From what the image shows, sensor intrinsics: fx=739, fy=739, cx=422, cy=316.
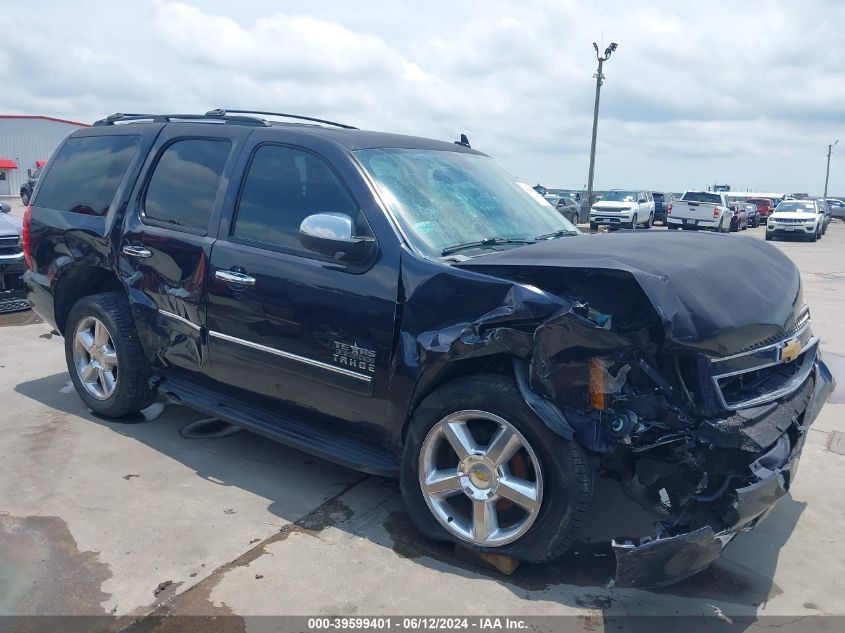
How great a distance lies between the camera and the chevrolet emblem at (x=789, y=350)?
3.30 meters

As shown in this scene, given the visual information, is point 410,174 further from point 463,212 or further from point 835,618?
point 835,618

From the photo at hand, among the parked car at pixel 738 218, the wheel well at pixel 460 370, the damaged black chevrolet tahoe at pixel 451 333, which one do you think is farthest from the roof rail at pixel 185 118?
the parked car at pixel 738 218

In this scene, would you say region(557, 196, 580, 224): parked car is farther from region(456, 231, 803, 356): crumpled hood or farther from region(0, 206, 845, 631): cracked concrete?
region(456, 231, 803, 356): crumpled hood

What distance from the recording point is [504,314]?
10.1 ft

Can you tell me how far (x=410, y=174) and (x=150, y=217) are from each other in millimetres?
1759

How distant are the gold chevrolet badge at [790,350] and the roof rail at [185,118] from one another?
2968 mm

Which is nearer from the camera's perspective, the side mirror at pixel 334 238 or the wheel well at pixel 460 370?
the wheel well at pixel 460 370

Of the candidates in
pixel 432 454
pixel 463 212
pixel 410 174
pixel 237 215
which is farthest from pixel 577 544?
pixel 237 215

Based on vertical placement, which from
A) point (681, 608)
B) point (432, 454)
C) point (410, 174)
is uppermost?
point (410, 174)

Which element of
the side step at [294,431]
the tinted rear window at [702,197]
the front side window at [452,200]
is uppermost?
the tinted rear window at [702,197]

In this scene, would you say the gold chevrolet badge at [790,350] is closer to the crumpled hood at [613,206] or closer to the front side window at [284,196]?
the front side window at [284,196]

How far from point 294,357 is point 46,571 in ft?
4.72

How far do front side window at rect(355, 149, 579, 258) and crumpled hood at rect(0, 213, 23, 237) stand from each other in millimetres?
5916

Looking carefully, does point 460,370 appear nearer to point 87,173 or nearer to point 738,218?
point 87,173
